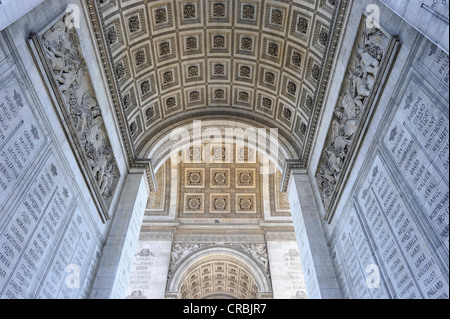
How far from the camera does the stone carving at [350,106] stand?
8055mm

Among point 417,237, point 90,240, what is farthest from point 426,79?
point 90,240

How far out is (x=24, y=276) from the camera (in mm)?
6871

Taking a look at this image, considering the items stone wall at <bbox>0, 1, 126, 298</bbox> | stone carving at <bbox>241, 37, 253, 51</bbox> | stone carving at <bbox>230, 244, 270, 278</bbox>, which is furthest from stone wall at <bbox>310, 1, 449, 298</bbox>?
stone carving at <bbox>230, 244, 270, 278</bbox>

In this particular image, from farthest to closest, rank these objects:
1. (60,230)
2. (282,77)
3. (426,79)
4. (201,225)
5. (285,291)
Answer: (201,225) < (285,291) < (282,77) < (60,230) < (426,79)

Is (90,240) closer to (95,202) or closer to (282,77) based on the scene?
(95,202)

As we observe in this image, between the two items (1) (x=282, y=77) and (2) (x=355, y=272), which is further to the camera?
(1) (x=282, y=77)

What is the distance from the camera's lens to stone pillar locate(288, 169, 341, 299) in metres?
10.1

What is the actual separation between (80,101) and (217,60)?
6.97m

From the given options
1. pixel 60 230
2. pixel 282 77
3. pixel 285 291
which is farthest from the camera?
pixel 285 291

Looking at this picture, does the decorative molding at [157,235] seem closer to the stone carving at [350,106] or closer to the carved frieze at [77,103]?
the carved frieze at [77,103]

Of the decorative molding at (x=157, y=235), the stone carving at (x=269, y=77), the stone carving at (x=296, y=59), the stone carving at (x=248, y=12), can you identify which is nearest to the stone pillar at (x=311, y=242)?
the stone carving at (x=269, y=77)

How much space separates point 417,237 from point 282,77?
916 cm

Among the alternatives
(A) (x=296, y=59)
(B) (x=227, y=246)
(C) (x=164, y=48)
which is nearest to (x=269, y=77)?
(A) (x=296, y=59)

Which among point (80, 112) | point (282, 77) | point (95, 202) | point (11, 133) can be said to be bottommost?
point (11, 133)
